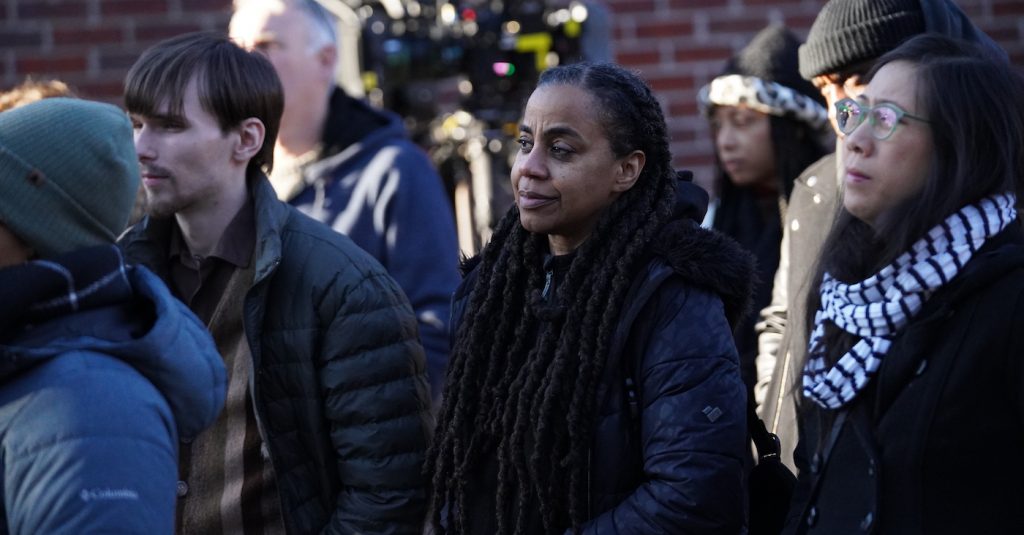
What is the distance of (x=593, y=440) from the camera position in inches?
87.7

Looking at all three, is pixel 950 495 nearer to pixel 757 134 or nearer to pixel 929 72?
pixel 929 72

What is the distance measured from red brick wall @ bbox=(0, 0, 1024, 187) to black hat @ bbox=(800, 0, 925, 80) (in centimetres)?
256

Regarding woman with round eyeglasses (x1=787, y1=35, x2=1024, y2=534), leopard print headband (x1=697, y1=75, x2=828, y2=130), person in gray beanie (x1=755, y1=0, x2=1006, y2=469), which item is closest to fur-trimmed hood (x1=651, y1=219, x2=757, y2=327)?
woman with round eyeglasses (x1=787, y1=35, x2=1024, y2=534)

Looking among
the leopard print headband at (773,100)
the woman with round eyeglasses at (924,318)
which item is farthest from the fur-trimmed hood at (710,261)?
the leopard print headband at (773,100)

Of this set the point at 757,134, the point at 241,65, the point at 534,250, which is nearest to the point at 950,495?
the point at 534,250

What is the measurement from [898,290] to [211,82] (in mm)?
1365

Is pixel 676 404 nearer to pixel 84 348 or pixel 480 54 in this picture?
pixel 84 348

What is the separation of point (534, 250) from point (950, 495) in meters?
0.81

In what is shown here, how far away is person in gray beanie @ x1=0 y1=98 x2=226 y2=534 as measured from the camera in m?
1.64

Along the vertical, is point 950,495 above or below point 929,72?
below

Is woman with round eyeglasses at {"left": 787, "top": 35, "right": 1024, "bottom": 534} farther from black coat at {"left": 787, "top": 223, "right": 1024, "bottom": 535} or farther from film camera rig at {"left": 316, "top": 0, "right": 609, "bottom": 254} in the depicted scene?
film camera rig at {"left": 316, "top": 0, "right": 609, "bottom": 254}

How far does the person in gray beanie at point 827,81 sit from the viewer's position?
116 inches

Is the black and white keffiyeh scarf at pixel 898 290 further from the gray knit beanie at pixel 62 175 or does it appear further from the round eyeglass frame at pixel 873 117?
Answer: the gray knit beanie at pixel 62 175

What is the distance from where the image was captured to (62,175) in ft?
5.99
